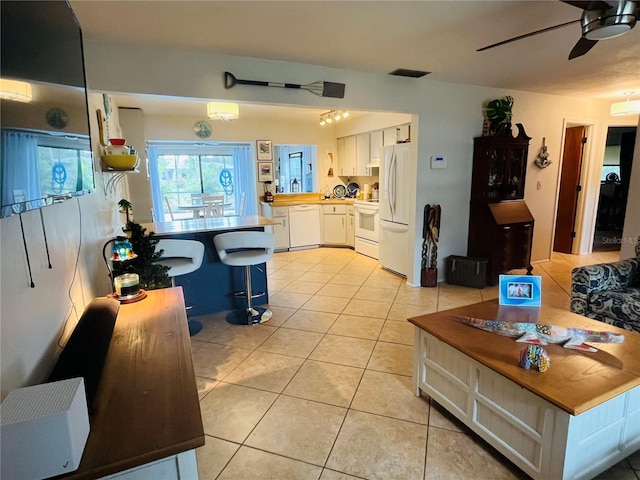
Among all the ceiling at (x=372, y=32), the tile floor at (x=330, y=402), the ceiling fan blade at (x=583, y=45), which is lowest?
the tile floor at (x=330, y=402)

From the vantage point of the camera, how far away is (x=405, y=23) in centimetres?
234

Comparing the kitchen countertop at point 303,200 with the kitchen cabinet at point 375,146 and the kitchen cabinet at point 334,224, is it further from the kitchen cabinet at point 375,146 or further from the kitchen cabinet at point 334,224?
the kitchen cabinet at point 375,146

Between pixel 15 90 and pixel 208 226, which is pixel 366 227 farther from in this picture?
pixel 15 90

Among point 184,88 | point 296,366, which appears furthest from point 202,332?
point 184,88

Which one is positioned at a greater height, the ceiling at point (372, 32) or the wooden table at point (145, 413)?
the ceiling at point (372, 32)

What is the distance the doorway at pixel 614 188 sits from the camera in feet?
20.7

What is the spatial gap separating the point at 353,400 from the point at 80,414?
1.65m

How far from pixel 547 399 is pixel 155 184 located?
6596 mm

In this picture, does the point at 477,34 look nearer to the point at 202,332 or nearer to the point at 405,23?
the point at 405,23

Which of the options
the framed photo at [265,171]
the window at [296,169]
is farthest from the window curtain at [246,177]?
the window at [296,169]

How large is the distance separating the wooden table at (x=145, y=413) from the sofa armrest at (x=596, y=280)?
116 inches

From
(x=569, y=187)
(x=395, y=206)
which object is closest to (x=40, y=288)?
(x=395, y=206)

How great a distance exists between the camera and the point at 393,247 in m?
4.79

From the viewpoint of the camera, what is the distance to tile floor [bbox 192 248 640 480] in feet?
5.50
